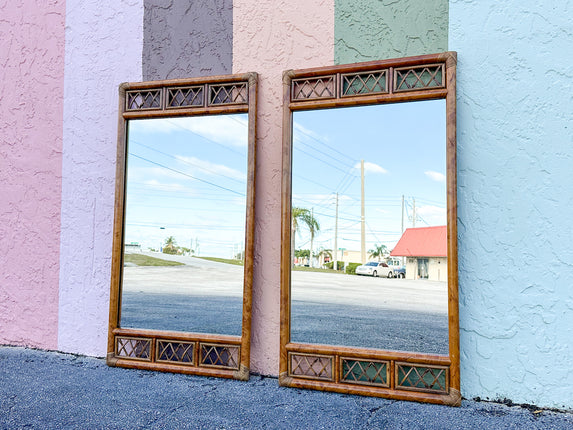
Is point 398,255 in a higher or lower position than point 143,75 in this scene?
lower

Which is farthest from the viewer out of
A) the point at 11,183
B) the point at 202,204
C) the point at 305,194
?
the point at 11,183

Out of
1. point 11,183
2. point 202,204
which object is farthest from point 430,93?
point 11,183

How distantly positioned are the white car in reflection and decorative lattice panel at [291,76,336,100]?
116 centimetres

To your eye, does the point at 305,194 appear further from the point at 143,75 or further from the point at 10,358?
the point at 10,358

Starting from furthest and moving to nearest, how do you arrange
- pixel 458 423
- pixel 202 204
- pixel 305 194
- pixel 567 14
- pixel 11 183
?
pixel 11 183 → pixel 202 204 → pixel 305 194 → pixel 567 14 → pixel 458 423

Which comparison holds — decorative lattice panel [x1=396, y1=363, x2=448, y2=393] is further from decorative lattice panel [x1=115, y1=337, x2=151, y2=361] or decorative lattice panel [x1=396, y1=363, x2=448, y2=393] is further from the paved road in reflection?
decorative lattice panel [x1=115, y1=337, x2=151, y2=361]

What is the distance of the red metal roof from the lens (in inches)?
104

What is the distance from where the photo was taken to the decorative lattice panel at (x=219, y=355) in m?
2.96

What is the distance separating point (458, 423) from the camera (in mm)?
2258

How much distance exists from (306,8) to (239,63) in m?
0.61

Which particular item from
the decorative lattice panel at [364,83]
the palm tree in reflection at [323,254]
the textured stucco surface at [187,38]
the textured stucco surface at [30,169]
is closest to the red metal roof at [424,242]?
the palm tree in reflection at [323,254]

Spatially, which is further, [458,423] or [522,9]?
[522,9]

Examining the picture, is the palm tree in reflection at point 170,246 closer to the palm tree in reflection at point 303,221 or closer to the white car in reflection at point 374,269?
the palm tree in reflection at point 303,221

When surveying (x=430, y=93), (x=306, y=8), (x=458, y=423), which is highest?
(x=306, y=8)
